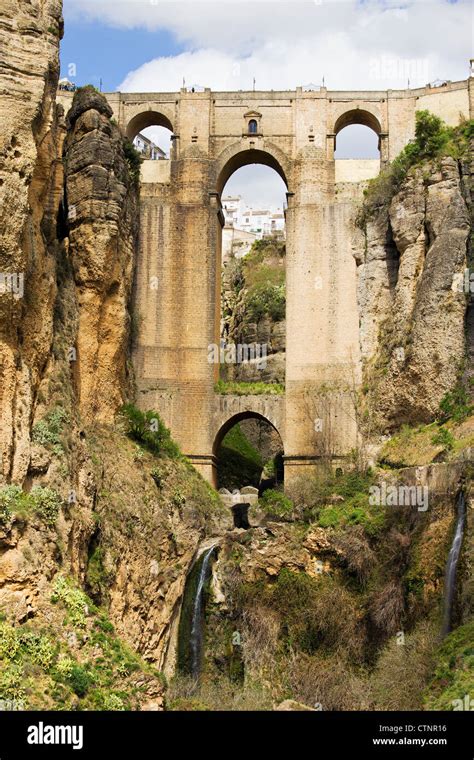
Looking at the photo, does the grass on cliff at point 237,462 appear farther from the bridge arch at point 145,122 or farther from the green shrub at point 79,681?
the green shrub at point 79,681

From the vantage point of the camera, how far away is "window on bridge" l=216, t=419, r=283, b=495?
37631 millimetres

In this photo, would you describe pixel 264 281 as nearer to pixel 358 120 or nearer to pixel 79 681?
pixel 358 120

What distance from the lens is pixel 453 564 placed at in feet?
64.5

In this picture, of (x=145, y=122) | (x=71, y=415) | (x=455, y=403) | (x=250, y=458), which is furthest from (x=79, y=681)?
(x=250, y=458)

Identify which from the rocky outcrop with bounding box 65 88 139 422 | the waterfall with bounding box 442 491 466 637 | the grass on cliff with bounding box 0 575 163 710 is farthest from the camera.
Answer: the rocky outcrop with bounding box 65 88 139 422

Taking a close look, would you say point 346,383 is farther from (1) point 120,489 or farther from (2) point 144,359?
(1) point 120,489

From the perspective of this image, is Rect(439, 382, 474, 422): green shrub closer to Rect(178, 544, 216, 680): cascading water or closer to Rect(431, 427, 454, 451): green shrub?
Rect(431, 427, 454, 451): green shrub

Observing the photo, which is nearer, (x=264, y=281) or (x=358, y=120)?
(x=358, y=120)

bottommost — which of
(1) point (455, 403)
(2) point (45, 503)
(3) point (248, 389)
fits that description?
(2) point (45, 503)

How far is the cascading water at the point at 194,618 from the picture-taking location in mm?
23250

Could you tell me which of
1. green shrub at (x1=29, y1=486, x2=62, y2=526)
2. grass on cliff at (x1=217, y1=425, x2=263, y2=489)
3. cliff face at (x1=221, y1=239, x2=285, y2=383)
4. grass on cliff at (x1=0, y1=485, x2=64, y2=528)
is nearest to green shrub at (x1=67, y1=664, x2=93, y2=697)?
grass on cliff at (x1=0, y1=485, x2=64, y2=528)

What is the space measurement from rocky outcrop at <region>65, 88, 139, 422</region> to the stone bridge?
381 cm

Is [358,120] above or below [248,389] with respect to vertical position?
above

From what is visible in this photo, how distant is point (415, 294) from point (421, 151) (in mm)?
4834
